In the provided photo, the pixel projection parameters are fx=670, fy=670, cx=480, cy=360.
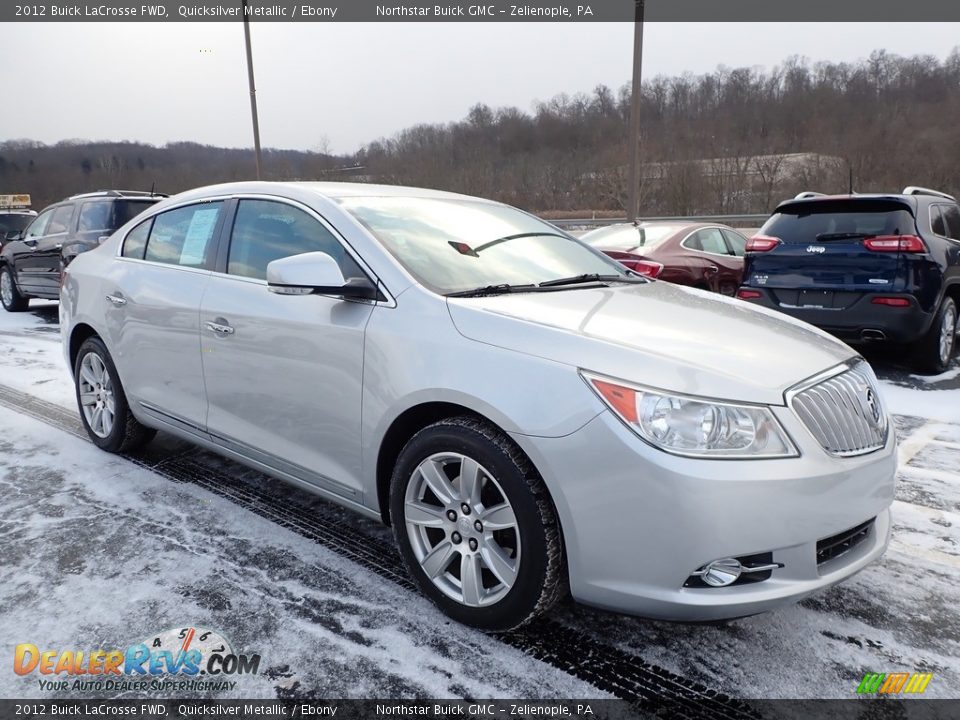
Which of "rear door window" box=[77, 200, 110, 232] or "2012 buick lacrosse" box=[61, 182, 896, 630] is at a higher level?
"rear door window" box=[77, 200, 110, 232]

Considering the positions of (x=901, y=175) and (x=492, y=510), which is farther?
(x=901, y=175)

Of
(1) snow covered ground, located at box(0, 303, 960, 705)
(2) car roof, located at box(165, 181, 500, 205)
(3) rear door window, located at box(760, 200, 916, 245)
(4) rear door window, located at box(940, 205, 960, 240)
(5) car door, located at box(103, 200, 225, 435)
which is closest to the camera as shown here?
(1) snow covered ground, located at box(0, 303, 960, 705)

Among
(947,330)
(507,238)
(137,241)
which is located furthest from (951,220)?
(137,241)

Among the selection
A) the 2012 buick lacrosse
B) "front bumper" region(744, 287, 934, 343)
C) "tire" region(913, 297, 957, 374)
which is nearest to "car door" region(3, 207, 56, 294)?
the 2012 buick lacrosse

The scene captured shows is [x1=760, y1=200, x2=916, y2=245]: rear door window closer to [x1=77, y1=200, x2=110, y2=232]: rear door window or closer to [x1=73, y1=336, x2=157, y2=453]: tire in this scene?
[x1=73, y1=336, x2=157, y2=453]: tire

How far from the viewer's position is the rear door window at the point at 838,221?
6.03 meters

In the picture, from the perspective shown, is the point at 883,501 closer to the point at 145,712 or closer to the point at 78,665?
the point at 145,712

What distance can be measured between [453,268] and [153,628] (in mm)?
1792

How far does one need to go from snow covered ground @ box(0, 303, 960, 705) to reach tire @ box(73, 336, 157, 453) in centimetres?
43

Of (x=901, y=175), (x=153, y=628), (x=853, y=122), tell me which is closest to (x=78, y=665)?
(x=153, y=628)

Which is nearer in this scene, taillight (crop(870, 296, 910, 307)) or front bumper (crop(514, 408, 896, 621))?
front bumper (crop(514, 408, 896, 621))

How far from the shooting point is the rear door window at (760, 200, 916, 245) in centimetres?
603

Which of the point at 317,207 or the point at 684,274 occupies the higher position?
the point at 317,207

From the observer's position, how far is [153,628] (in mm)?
2438
